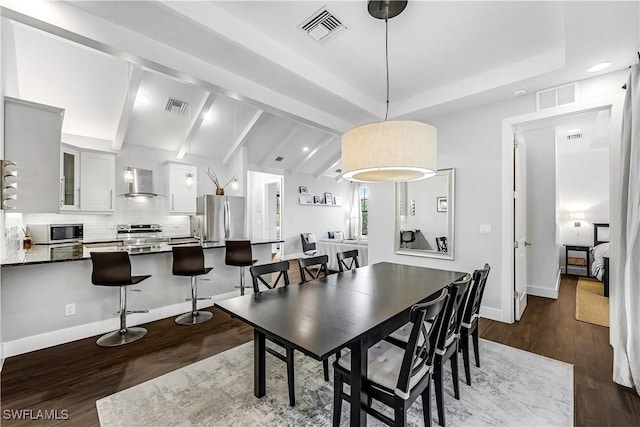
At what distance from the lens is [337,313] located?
1771 mm

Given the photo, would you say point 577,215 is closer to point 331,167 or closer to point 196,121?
point 331,167

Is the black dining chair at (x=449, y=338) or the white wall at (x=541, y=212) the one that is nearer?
the black dining chair at (x=449, y=338)

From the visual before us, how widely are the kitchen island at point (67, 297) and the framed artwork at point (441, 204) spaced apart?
333 centimetres

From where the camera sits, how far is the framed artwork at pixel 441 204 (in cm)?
396

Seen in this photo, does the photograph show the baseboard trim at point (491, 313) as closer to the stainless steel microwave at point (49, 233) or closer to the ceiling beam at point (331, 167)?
the ceiling beam at point (331, 167)

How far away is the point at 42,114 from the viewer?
2807 mm

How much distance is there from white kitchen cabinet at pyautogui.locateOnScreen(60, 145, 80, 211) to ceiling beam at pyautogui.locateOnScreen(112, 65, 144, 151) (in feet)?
2.29

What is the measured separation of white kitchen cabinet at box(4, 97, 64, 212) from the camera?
2.63 m

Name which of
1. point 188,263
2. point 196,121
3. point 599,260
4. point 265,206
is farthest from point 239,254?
point 599,260

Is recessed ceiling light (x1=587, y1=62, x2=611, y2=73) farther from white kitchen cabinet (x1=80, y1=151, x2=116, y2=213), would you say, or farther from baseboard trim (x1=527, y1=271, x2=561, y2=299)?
white kitchen cabinet (x1=80, y1=151, x2=116, y2=213)

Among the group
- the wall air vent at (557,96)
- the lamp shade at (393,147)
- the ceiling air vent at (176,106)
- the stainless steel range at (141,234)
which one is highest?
the ceiling air vent at (176,106)

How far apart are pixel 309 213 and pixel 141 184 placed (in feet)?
16.3
